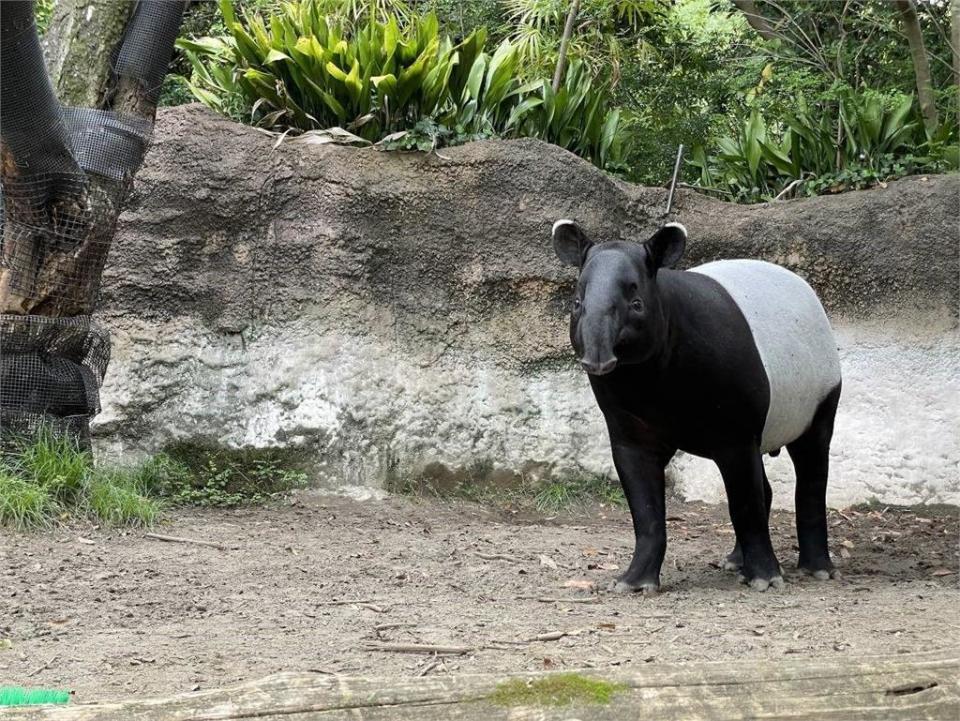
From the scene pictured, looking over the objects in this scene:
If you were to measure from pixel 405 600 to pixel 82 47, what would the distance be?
12.4 feet

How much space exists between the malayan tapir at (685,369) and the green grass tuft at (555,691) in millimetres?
2115

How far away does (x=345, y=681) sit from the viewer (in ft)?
8.46

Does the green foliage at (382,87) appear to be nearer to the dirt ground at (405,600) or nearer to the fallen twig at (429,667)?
the dirt ground at (405,600)

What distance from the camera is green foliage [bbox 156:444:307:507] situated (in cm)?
757

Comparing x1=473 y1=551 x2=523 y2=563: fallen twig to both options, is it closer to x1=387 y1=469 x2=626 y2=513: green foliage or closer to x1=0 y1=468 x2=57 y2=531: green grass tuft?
x1=387 y1=469 x2=626 y2=513: green foliage

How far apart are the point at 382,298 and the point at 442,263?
0.48 meters

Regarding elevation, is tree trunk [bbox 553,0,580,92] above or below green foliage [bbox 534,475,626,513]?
above

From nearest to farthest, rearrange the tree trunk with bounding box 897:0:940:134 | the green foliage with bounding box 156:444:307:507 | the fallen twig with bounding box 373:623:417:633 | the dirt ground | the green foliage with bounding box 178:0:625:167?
the dirt ground
the fallen twig with bounding box 373:623:417:633
the green foliage with bounding box 156:444:307:507
the green foliage with bounding box 178:0:625:167
the tree trunk with bounding box 897:0:940:134

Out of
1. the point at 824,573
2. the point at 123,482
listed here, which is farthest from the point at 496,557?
the point at 123,482

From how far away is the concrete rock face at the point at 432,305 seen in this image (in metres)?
7.90

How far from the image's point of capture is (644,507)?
5332 millimetres

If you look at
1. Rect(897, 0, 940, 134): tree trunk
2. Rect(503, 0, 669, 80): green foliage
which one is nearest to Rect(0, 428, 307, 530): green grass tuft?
Rect(503, 0, 669, 80): green foliage

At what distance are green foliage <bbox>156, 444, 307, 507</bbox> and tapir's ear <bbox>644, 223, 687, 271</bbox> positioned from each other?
143 inches

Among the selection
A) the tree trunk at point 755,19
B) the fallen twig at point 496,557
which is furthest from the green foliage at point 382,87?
the tree trunk at point 755,19
